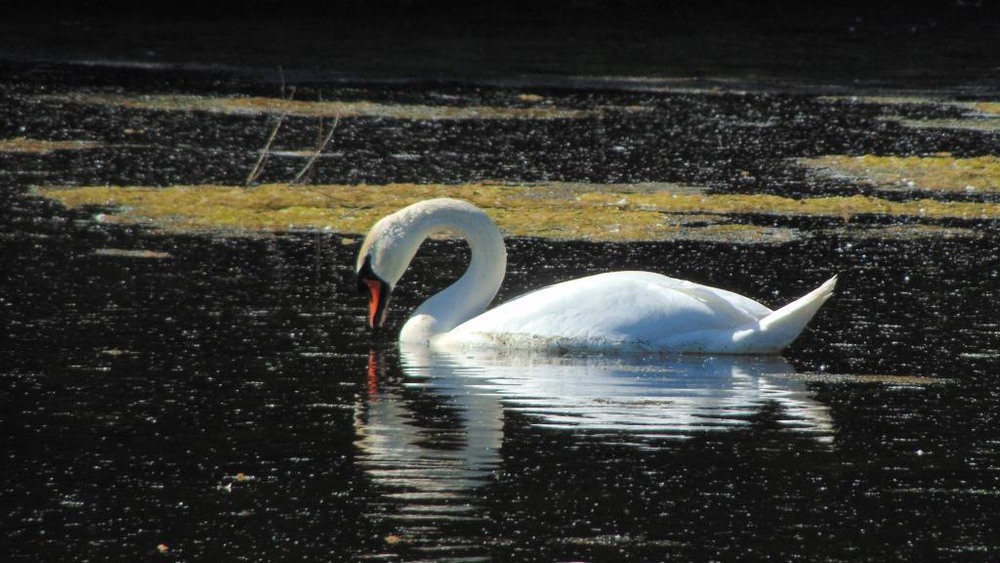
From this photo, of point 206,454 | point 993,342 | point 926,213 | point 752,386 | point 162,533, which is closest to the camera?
point 162,533

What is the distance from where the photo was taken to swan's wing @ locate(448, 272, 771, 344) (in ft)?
30.8

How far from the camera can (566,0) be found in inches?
1371

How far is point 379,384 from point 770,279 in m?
3.62

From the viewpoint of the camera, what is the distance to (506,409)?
8141 millimetres

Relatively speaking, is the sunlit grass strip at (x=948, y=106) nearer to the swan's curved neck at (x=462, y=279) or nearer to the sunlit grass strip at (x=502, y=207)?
the sunlit grass strip at (x=502, y=207)

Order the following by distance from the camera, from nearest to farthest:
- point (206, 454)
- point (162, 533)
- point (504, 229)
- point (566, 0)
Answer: point (162, 533)
point (206, 454)
point (504, 229)
point (566, 0)

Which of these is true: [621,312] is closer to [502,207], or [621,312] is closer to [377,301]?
[377,301]

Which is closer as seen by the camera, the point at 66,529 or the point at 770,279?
the point at 66,529

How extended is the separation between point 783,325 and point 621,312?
2.48 ft

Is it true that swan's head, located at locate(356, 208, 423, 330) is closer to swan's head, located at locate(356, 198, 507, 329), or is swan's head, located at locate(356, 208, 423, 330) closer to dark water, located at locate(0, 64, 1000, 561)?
swan's head, located at locate(356, 198, 507, 329)

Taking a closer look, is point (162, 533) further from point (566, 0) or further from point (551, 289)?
point (566, 0)

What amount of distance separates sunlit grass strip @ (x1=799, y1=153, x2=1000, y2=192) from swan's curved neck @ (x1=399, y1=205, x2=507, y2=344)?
6543mm

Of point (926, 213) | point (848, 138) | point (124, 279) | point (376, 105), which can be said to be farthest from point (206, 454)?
point (376, 105)

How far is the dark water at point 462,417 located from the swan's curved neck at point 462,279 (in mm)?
283
